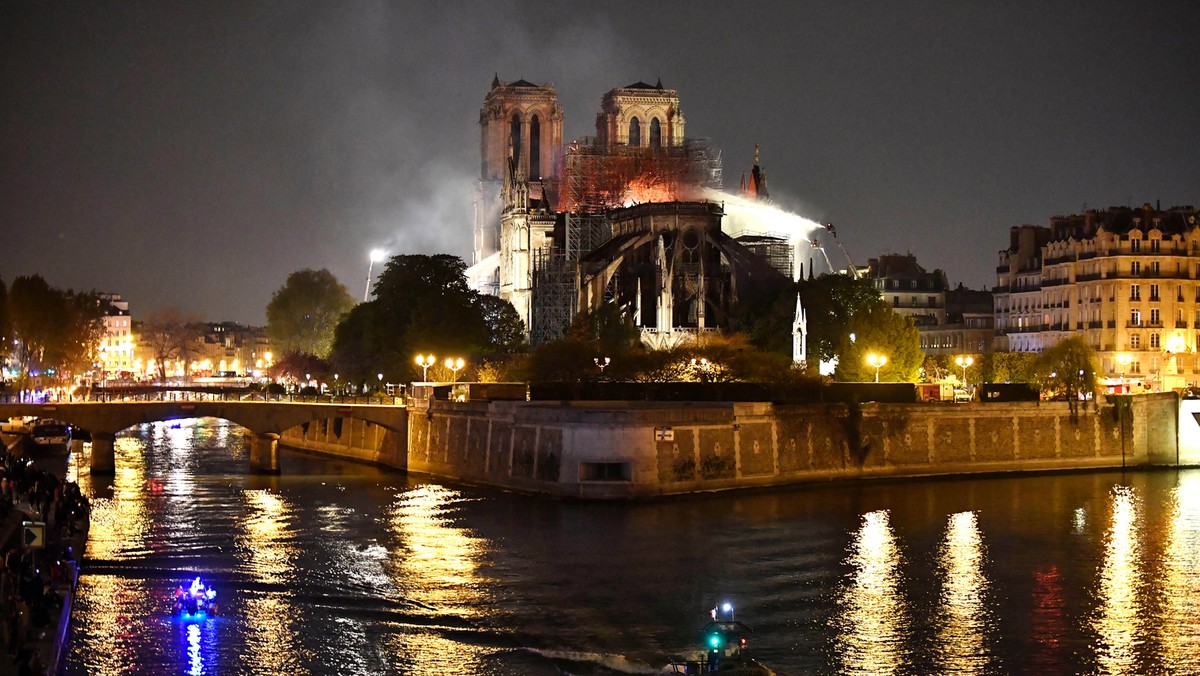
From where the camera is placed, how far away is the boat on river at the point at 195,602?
33.2 meters

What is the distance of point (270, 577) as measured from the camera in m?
37.7

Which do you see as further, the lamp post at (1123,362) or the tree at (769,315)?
the lamp post at (1123,362)

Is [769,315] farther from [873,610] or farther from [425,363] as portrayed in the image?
[873,610]

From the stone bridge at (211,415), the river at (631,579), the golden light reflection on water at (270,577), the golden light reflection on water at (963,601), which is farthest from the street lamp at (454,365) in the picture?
the golden light reflection on water at (963,601)

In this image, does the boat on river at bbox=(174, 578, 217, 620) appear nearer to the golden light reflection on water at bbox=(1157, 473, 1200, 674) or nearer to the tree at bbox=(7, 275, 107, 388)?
the golden light reflection on water at bbox=(1157, 473, 1200, 674)

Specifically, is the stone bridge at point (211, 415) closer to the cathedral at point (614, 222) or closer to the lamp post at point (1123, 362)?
the cathedral at point (614, 222)

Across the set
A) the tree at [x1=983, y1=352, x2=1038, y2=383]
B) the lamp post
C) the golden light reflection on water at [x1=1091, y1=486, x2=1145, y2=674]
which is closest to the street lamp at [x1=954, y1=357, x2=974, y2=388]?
the tree at [x1=983, y1=352, x2=1038, y2=383]

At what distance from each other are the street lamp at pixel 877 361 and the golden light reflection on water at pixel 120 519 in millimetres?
31037

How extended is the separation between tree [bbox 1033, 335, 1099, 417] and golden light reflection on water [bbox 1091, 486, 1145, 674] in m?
18.1

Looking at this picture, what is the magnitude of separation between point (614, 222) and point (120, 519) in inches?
2167

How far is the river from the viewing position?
99.8ft

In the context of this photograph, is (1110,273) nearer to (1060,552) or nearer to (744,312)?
(744,312)

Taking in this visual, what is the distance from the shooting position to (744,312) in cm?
8350

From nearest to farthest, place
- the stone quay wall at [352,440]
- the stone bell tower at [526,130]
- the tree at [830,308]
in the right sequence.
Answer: the stone quay wall at [352,440] → the tree at [830,308] → the stone bell tower at [526,130]
